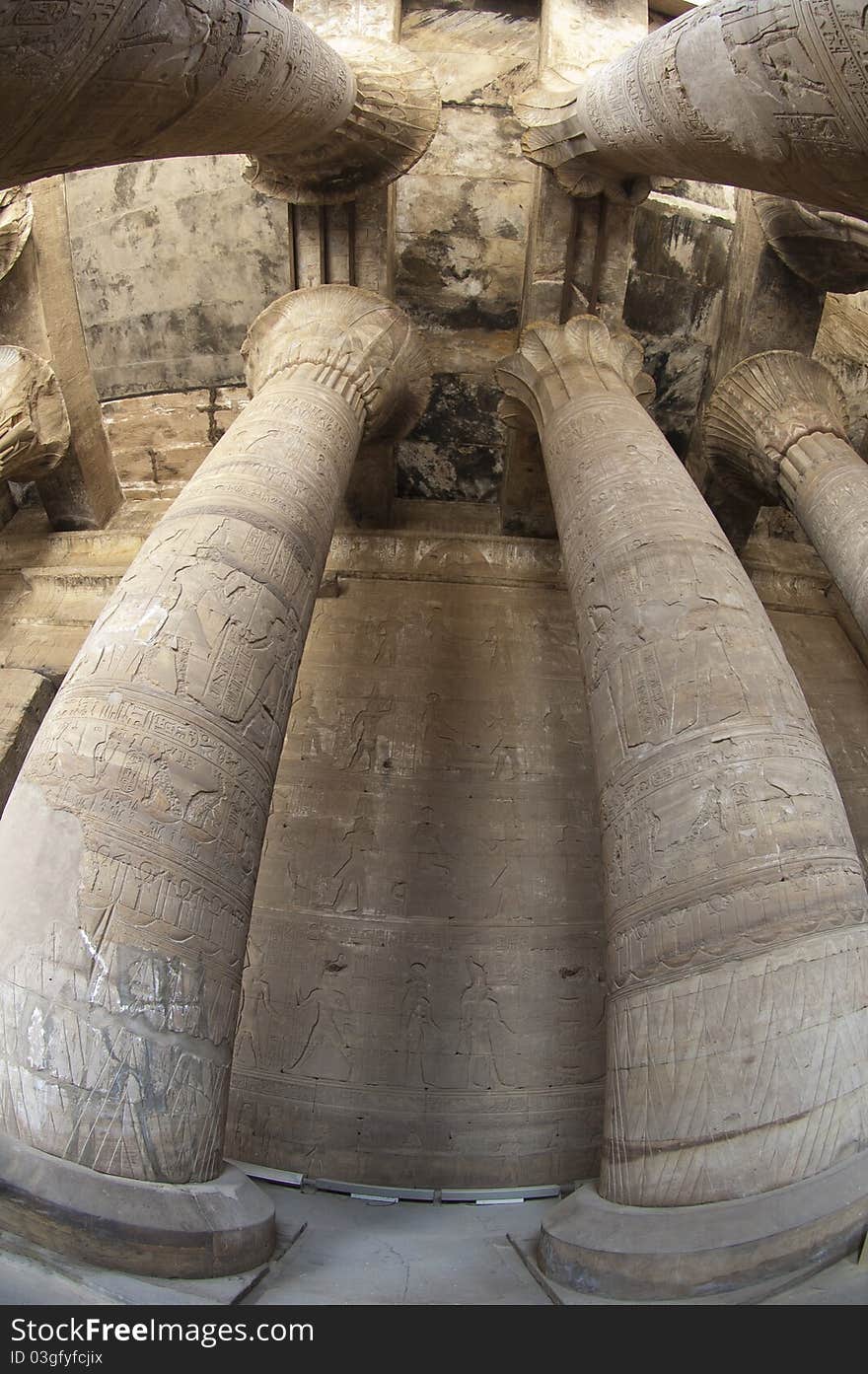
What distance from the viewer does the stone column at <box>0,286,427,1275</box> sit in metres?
2.78

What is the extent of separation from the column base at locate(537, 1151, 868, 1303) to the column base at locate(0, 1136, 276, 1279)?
1.14 metres

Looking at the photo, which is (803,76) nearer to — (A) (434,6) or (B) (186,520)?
(B) (186,520)

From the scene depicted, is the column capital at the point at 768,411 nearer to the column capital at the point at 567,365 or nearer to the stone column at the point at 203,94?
the column capital at the point at 567,365

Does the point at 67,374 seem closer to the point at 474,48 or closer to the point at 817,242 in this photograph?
the point at 474,48

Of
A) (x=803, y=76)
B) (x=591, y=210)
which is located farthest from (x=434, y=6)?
(x=803, y=76)

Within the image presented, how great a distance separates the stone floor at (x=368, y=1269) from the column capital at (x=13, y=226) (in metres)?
8.11

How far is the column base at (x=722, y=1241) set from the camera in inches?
103

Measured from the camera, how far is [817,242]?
25.6ft

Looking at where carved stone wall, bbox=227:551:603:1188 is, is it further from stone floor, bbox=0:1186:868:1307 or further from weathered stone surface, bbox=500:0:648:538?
weathered stone surface, bbox=500:0:648:538

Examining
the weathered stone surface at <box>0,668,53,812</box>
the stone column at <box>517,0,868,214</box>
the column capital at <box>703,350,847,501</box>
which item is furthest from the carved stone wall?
the stone column at <box>517,0,868,214</box>

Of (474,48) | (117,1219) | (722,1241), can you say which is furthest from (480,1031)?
(474,48)

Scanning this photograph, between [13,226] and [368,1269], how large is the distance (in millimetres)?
8844

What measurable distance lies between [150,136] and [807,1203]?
4.25m

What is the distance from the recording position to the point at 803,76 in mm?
3299
